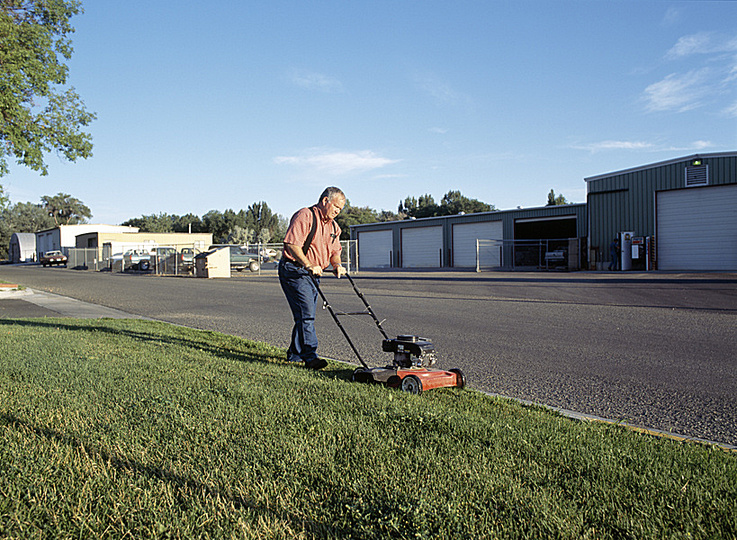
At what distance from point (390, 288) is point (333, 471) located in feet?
56.8

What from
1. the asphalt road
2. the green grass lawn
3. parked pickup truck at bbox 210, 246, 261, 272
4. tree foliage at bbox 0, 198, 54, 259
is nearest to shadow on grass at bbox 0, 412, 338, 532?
the green grass lawn

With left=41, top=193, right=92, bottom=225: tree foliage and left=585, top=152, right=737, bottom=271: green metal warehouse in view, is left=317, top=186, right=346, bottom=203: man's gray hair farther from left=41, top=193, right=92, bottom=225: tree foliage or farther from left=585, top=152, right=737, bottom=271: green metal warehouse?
left=41, top=193, right=92, bottom=225: tree foliage

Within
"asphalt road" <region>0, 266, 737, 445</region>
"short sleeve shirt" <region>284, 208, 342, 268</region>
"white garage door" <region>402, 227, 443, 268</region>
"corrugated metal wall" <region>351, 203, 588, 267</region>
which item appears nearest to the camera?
"asphalt road" <region>0, 266, 737, 445</region>

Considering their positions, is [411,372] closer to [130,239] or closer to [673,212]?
[673,212]

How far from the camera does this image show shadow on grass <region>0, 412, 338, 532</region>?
267 cm

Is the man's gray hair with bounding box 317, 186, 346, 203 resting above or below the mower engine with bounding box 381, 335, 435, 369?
above

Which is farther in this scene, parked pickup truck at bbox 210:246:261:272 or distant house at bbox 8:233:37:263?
distant house at bbox 8:233:37:263

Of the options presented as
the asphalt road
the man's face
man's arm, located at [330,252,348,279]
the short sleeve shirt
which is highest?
the man's face

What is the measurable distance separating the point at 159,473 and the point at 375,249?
46111mm

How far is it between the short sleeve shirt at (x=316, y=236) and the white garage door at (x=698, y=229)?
84.2 ft

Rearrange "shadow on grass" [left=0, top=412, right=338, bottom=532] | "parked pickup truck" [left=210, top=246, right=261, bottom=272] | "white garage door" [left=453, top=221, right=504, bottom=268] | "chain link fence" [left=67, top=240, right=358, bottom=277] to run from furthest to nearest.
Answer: "white garage door" [left=453, top=221, right=504, bottom=268] < "parked pickup truck" [left=210, top=246, right=261, bottom=272] < "chain link fence" [left=67, top=240, right=358, bottom=277] < "shadow on grass" [left=0, top=412, right=338, bottom=532]

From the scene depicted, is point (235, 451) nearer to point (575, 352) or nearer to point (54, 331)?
point (575, 352)

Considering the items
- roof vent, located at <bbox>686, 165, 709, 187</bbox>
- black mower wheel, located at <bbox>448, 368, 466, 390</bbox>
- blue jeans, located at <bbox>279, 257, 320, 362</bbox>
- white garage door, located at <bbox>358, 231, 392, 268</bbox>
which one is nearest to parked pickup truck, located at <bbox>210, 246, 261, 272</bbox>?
white garage door, located at <bbox>358, 231, 392, 268</bbox>

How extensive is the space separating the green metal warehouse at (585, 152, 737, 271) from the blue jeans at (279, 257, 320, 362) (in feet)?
82.8
